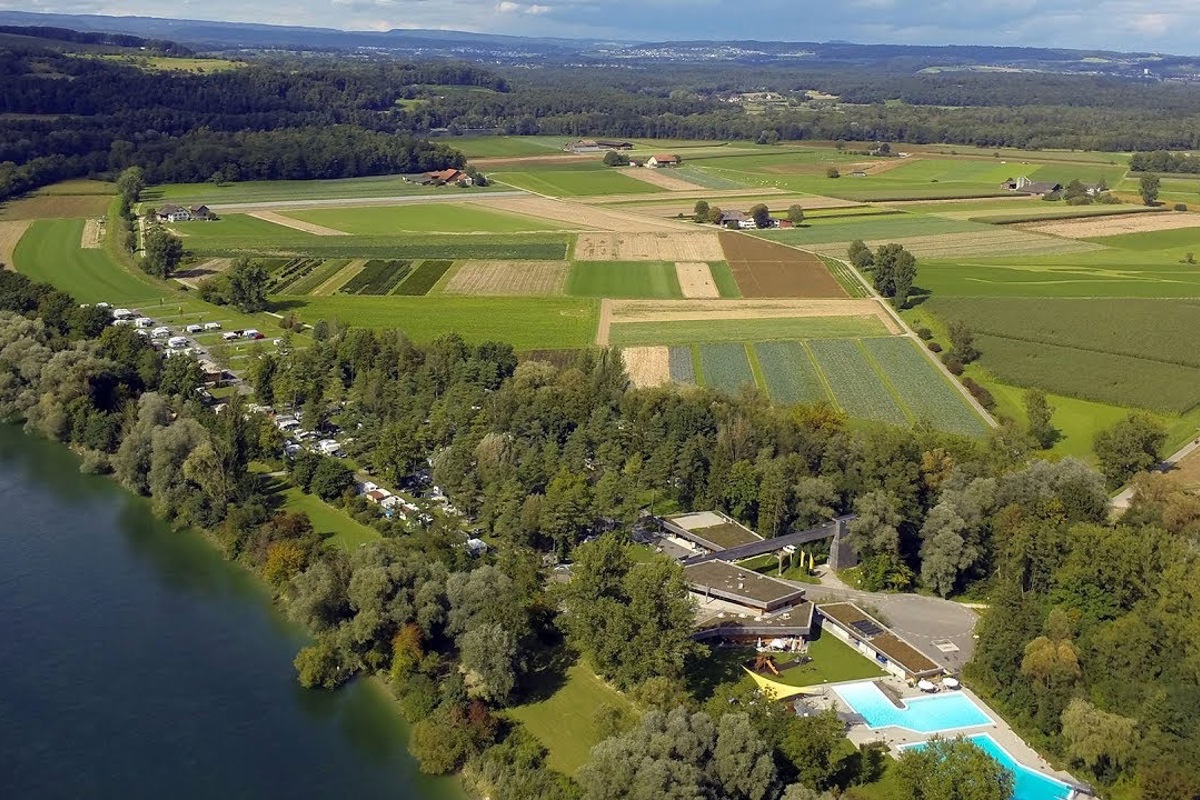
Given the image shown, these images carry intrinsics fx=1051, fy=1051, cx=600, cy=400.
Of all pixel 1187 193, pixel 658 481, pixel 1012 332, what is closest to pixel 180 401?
pixel 658 481

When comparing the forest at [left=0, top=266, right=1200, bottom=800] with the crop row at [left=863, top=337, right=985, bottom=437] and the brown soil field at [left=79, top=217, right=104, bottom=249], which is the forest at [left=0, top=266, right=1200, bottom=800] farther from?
the brown soil field at [left=79, top=217, right=104, bottom=249]

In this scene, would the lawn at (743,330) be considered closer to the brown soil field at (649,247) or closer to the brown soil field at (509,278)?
the brown soil field at (509,278)

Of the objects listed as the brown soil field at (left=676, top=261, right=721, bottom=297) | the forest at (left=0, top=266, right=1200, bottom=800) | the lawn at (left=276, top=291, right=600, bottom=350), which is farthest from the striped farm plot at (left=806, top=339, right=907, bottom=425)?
the lawn at (left=276, top=291, right=600, bottom=350)

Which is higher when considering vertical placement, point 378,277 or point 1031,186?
point 1031,186

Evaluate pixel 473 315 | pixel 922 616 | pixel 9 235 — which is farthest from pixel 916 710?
pixel 9 235

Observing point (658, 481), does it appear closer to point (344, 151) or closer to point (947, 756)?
point (947, 756)

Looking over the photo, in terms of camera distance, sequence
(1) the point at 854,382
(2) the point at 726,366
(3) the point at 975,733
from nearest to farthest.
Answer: (3) the point at 975,733 → (1) the point at 854,382 → (2) the point at 726,366

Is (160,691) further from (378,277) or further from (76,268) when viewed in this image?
(76,268)
